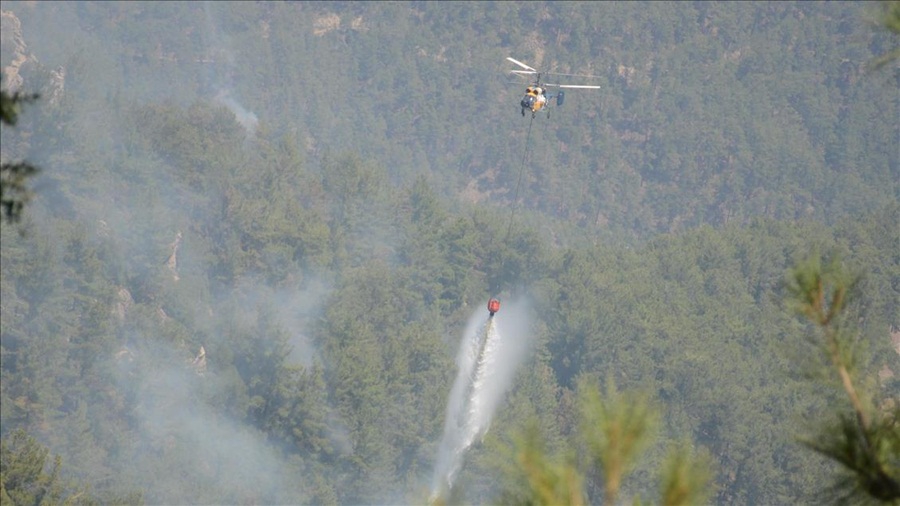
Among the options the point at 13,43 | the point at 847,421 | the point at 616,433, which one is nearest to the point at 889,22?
the point at 847,421

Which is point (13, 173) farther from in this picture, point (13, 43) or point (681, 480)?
point (13, 43)

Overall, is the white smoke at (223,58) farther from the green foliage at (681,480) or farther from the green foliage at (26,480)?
the green foliage at (681,480)

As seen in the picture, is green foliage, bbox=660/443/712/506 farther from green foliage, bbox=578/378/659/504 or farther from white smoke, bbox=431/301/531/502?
white smoke, bbox=431/301/531/502

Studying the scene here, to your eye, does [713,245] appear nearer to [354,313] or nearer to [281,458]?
[354,313]

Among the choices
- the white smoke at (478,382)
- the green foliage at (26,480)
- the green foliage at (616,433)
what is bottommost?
the green foliage at (616,433)

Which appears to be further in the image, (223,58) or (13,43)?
(223,58)

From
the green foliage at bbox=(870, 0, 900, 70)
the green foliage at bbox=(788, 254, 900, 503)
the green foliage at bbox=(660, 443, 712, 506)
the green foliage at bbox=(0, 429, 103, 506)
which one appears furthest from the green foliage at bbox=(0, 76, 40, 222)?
→ the green foliage at bbox=(0, 429, 103, 506)

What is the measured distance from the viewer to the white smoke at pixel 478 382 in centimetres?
6531

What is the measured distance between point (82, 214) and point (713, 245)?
4295cm

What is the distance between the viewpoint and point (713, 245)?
91.4 meters

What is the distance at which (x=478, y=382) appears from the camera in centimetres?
7025

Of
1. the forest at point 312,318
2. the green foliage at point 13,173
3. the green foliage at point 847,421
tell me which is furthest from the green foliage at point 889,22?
the green foliage at point 13,173

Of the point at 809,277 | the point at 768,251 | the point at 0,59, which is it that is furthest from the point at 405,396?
the point at 809,277

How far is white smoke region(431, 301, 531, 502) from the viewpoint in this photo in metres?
65.3
